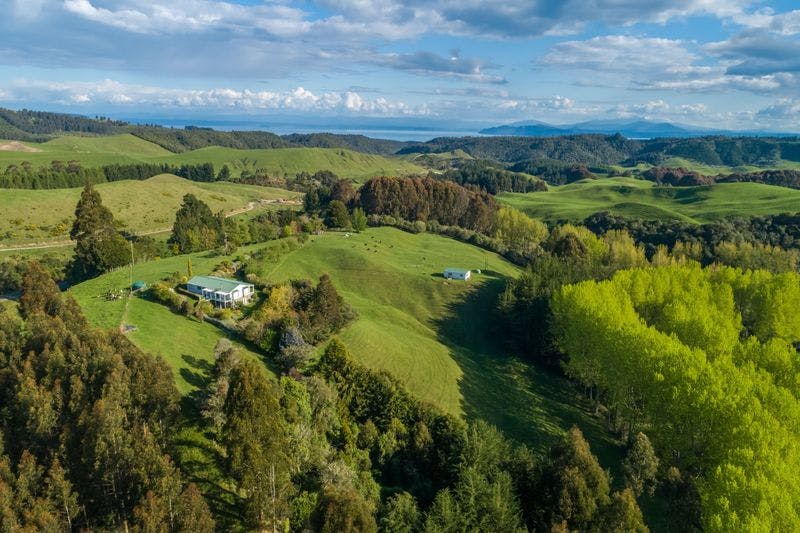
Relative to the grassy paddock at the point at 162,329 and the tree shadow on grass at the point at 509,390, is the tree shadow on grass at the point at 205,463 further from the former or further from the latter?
the tree shadow on grass at the point at 509,390

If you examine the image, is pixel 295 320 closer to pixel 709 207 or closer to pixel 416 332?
pixel 416 332

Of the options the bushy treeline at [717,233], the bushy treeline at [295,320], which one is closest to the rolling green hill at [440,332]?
the bushy treeline at [295,320]

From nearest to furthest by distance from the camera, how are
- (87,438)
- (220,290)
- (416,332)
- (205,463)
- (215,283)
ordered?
1. (87,438)
2. (205,463)
3. (220,290)
4. (215,283)
5. (416,332)

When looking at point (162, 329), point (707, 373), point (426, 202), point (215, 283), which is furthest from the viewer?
point (426, 202)

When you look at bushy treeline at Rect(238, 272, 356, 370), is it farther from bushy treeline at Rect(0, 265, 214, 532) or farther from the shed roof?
bushy treeline at Rect(0, 265, 214, 532)

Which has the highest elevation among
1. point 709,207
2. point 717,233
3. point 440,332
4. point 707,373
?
point 709,207

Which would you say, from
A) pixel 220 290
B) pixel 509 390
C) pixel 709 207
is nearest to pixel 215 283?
pixel 220 290

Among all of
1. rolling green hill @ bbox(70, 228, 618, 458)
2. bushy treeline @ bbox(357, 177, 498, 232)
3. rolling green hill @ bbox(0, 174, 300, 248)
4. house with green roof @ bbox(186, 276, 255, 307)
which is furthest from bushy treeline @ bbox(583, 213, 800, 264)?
rolling green hill @ bbox(0, 174, 300, 248)
